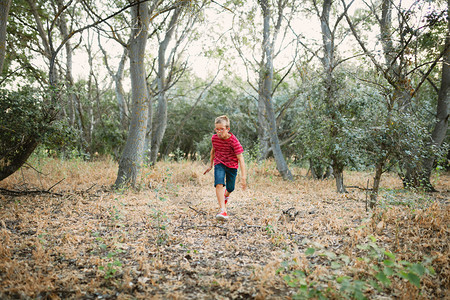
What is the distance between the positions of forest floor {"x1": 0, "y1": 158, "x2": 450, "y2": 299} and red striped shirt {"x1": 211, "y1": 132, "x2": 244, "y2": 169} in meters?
1.02

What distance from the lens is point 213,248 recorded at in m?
3.54

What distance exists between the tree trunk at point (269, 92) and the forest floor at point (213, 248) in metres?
3.28

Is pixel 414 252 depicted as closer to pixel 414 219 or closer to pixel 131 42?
pixel 414 219

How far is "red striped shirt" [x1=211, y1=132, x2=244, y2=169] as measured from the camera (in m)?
4.68

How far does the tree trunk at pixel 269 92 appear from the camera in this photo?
948 centimetres

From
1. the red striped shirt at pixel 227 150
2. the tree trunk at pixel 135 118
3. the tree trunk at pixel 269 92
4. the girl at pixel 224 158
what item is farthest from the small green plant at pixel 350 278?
the tree trunk at pixel 269 92

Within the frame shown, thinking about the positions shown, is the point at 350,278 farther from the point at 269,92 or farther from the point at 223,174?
the point at 269,92

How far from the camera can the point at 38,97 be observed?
16.6 ft

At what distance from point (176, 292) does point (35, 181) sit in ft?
19.3

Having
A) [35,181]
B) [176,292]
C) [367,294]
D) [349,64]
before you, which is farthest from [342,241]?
[35,181]

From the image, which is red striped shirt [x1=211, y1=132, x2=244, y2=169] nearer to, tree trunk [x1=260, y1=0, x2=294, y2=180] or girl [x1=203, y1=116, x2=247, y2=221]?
girl [x1=203, y1=116, x2=247, y2=221]

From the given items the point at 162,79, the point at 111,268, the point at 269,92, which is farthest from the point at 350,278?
the point at 162,79

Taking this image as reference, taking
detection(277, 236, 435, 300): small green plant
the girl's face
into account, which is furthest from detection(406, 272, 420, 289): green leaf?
the girl's face

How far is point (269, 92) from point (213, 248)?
719 cm
